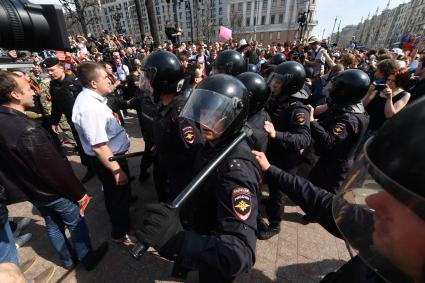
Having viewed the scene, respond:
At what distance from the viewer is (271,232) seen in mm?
3037

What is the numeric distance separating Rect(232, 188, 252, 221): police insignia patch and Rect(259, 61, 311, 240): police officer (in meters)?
1.39

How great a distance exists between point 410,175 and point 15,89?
2.70 metres

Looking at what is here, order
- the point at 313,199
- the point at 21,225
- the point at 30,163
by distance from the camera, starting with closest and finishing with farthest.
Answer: the point at 313,199 < the point at 30,163 < the point at 21,225

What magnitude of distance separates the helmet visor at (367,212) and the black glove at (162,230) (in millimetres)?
771

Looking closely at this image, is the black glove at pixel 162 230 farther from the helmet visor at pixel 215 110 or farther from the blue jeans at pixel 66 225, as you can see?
the blue jeans at pixel 66 225

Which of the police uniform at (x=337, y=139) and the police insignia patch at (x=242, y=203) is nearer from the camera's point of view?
the police insignia patch at (x=242, y=203)

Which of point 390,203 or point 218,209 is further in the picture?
point 218,209

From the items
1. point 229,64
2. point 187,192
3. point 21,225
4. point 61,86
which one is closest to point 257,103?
point 187,192

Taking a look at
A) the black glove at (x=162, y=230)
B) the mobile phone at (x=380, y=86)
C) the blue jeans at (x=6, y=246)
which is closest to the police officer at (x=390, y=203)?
the black glove at (x=162, y=230)

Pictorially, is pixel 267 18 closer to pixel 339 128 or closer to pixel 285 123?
pixel 285 123

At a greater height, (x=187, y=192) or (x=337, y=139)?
(x=187, y=192)

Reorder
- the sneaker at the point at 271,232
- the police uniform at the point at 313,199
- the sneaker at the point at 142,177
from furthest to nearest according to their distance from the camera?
the sneaker at the point at 142,177
the sneaker at the point at 271,232
the police uniform at the point at 313,199

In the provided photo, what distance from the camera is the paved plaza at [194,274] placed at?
249 cm

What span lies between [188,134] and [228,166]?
87 centimetres
